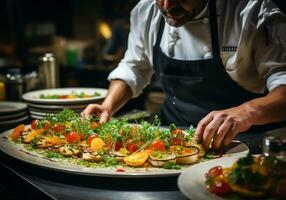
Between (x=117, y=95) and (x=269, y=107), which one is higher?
(x=269, y=107)

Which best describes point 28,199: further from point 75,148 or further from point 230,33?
point 230,33

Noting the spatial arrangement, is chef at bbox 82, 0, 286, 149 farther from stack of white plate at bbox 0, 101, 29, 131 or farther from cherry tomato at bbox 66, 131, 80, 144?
stack of white plate at bbox 0, 101, 29, 131

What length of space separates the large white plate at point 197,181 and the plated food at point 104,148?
0.41ft

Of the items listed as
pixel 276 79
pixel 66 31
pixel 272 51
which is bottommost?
pixel 66 31

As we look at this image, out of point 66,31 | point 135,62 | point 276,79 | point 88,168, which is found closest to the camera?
point 88,168

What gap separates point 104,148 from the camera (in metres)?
2.09

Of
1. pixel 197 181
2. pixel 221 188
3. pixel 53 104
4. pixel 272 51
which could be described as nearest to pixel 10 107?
pixel 53 104

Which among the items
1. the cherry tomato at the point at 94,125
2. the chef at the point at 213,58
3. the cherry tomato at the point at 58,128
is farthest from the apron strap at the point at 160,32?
the cherry tomato at the point at 58,128

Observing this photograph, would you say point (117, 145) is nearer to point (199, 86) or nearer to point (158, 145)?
point (158, 145)

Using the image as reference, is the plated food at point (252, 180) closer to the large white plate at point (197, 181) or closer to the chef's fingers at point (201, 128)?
the large white plate at point (197, 181)

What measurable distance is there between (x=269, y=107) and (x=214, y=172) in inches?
31.1

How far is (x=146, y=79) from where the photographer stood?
3.40 meters

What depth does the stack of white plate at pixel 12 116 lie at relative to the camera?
9.95ft

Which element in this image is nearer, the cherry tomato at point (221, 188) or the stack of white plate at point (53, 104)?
the cherry tomato at point (221, 188)
